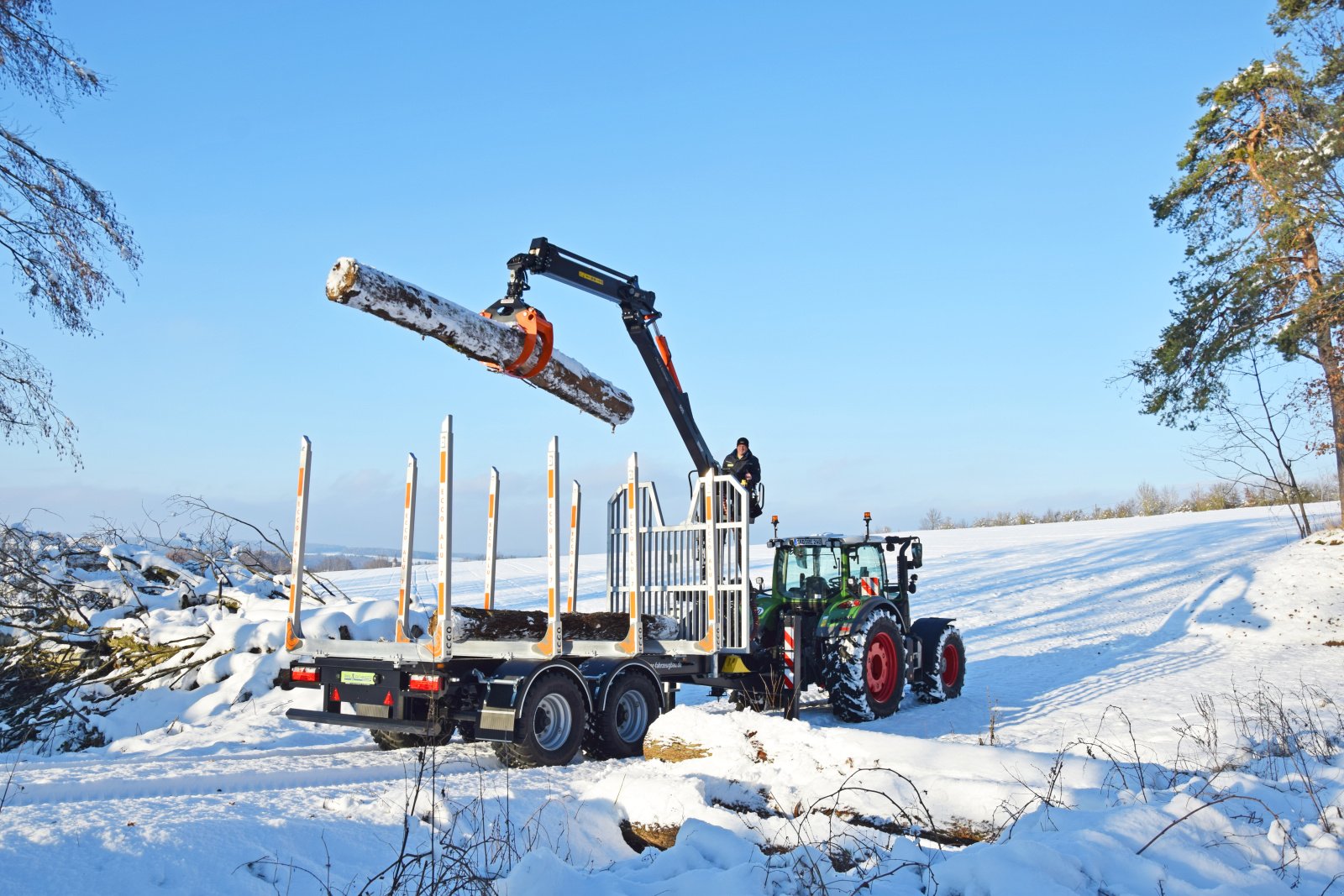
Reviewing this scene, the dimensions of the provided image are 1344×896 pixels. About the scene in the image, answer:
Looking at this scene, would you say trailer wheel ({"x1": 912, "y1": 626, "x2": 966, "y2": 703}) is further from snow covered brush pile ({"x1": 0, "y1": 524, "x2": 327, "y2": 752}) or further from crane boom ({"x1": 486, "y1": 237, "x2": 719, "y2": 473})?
snow covered brush pile ({"x1": 0, "y1": 524, "x2": 327, "y2": 752})

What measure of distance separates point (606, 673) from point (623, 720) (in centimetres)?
65

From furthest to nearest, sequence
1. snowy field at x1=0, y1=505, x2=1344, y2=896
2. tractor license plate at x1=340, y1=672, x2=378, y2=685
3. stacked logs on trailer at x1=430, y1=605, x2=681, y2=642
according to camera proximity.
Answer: stacked logs on trailer at x1=430, y1=605, x2=681, y2=642
tractor license plate at x1=340, y1=672, x2=378, y2=685
snowy field at x1=0, y1=505, x2=1344, y2=896

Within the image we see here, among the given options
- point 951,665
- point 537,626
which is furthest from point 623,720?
point 951,665

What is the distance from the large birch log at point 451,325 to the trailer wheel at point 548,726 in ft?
8.44

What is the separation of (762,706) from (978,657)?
741 centimetres

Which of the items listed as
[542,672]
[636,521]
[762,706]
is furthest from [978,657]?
[542,672]

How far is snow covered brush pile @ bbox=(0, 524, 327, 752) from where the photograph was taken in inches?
388

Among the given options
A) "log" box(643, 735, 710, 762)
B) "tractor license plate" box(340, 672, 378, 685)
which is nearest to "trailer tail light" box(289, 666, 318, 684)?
"tractor license plate" box(340, 672, 378, 685)

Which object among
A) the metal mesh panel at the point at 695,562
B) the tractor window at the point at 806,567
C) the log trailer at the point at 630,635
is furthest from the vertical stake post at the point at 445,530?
the tractor window at the point at 806,567

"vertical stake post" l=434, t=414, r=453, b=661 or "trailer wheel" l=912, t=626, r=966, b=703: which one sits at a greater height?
"vertical stake post" l=434, t=414, r=453, b=661

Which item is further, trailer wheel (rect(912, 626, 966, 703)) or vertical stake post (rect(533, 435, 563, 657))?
trailer wheel (rect(912, 626, 966, 703))

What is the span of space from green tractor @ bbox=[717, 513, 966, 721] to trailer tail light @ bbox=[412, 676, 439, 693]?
3.25m

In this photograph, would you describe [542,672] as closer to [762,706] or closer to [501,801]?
[501,801]

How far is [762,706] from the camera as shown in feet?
34.4
